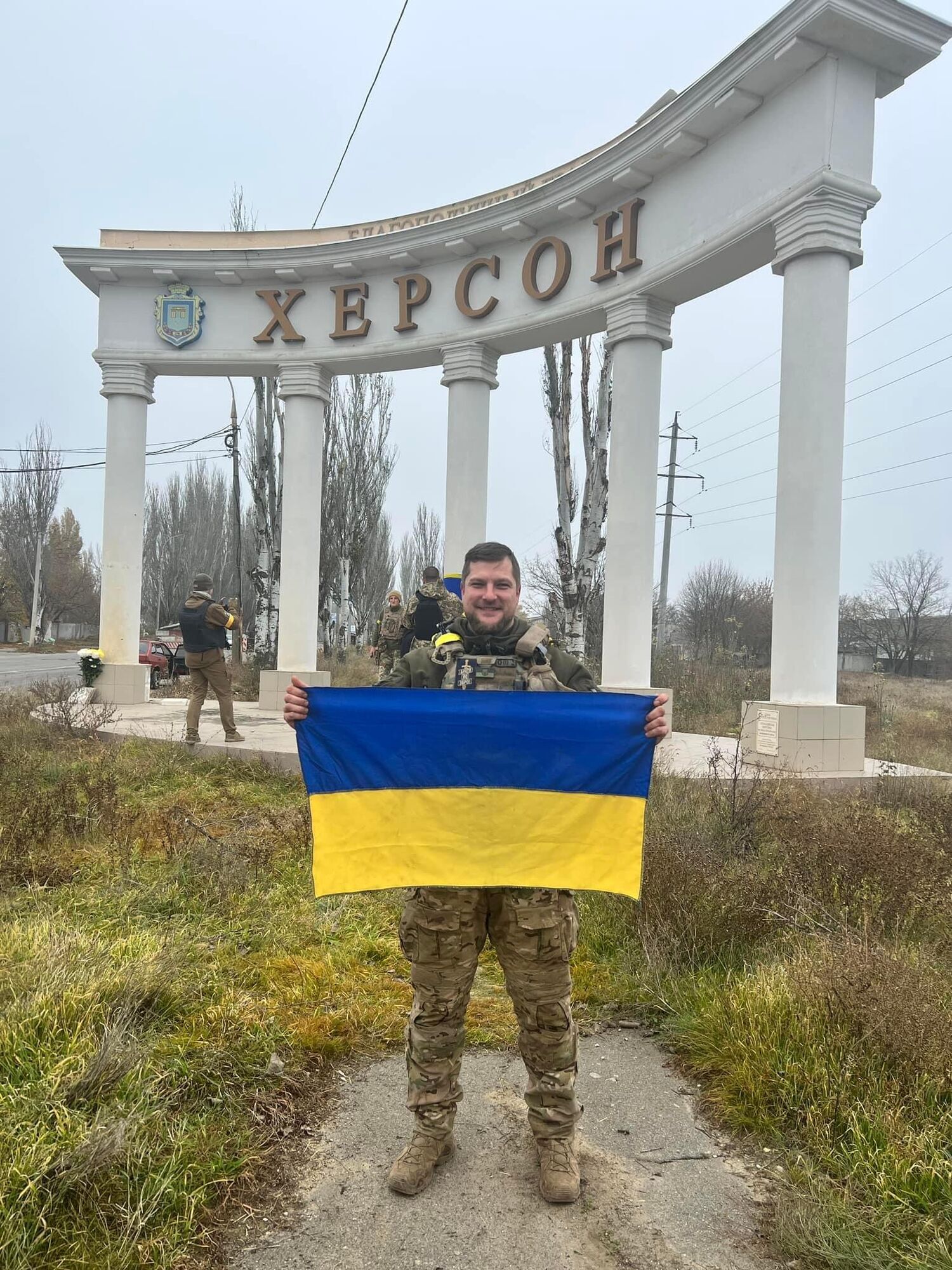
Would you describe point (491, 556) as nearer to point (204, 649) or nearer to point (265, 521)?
point (204, 649)

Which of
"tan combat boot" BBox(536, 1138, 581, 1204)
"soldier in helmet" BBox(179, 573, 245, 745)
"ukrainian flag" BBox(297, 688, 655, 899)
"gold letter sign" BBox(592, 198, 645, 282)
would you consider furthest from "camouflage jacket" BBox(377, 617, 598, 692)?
"gold letter sign" BBox(592, 198, 645, 282)

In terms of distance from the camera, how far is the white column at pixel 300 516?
1250 cm

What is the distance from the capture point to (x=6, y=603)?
47.6 meters

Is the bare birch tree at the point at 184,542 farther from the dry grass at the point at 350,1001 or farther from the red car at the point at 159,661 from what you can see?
the dry grass at the point at 350,1001

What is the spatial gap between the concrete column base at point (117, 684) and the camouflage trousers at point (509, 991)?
435 inches

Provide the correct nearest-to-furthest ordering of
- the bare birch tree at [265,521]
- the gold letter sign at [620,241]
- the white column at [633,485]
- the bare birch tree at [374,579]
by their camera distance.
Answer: the gold letter sign at [620,241] → the white column at [633,485] → the bare birch tree at [265,521] → the bare birch tree at [374,579]

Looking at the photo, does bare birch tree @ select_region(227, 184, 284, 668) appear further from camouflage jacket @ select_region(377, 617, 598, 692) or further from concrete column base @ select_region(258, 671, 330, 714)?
camouflage jacket @ select_region(377, 617, 598, 692)

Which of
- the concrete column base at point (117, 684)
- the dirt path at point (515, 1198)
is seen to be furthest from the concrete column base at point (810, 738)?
the concrete column base at point (117, 684)

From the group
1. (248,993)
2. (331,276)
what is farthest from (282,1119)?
(331,276)

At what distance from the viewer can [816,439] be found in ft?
26.3

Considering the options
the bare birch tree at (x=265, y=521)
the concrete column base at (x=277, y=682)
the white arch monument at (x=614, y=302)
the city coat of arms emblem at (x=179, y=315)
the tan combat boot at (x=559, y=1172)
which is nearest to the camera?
the tan combat boot at (x=559, y=1172)

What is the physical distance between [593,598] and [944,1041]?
1461 centimetres

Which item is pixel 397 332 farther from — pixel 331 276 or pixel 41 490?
pixel 41 490

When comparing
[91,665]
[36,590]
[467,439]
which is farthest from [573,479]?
[36,590]
